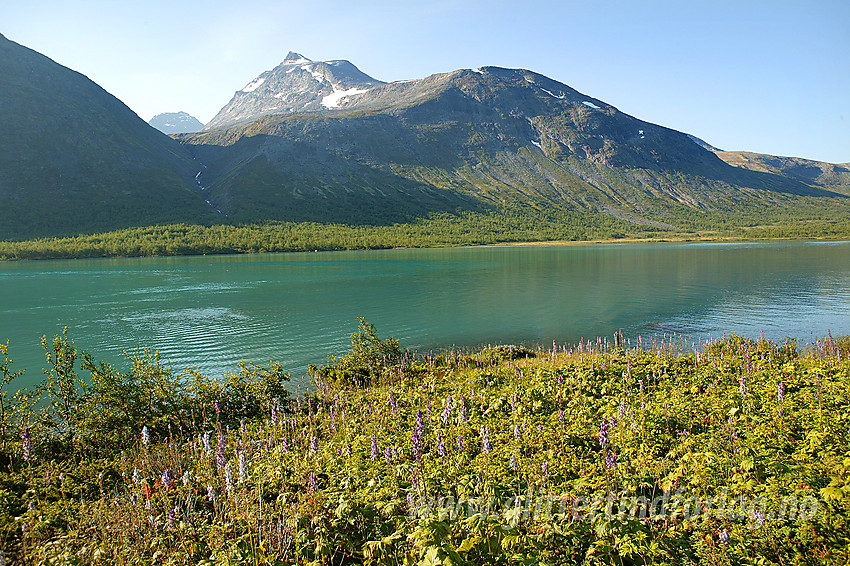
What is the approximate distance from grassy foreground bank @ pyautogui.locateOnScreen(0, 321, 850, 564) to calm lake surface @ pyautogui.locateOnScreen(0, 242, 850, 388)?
13.0 m

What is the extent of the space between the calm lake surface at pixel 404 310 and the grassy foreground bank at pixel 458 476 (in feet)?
42.6

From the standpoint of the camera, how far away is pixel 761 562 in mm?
5129

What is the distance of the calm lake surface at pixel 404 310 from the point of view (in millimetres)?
31266

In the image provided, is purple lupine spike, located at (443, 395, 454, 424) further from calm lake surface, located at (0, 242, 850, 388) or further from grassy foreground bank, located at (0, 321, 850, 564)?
calm lake surface, located at (0, 242, 850, 388)

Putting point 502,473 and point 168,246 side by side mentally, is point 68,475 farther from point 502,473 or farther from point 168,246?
point 168,246

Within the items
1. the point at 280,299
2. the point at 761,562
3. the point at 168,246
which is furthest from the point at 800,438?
the point at 168,246

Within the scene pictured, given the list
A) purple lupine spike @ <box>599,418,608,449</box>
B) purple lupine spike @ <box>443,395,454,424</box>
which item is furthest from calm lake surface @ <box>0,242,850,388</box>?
purple lupine spike @ <box>599,418,608,449</box>

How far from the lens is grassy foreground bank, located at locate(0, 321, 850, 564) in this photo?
5.54m

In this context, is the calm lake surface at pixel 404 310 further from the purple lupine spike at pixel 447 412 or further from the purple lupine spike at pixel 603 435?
the purple lupine spike at pixel 603 435

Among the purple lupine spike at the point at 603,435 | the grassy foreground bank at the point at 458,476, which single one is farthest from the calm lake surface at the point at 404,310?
the purple lupine spike at the point at 603,435

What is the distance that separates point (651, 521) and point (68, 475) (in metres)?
9.68

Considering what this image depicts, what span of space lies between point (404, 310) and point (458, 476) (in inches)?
1439

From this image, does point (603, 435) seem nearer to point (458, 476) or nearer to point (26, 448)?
point (458, 476)

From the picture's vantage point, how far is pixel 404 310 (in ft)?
144
